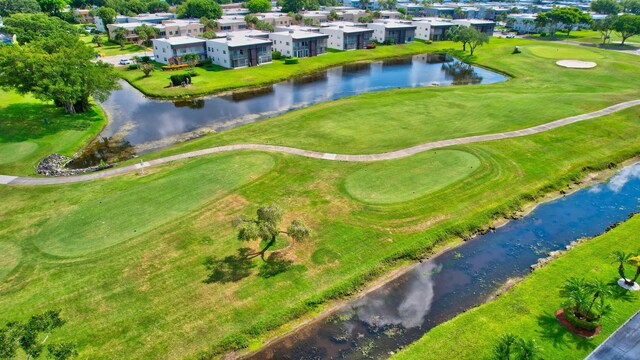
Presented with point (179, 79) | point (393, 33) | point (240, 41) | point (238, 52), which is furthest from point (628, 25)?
point (179, 79)

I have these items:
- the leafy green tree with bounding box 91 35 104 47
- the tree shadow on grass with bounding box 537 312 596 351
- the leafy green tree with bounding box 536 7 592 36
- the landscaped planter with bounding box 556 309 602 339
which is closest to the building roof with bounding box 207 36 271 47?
the leafy green tree with bounding box 91 35 104 47

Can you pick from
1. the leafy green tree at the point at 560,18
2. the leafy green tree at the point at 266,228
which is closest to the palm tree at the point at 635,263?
the leafy green tree at the point at 266,228

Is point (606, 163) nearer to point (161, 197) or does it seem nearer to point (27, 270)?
point (161, 197)

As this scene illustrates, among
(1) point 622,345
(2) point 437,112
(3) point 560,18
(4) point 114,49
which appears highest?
(3) point 560,18

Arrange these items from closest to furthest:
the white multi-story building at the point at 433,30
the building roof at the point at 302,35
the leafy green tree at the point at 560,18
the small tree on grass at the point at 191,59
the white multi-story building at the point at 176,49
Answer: the small tree on grass at the point at 191,59 → the white multi-story building at the point at 176,49 → the building roof at the point at 302,35 → the white multi-story building at the point at 433,30 → the leafy green tree at the point at 560,18

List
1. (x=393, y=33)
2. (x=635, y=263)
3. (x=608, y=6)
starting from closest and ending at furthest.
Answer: (x=635, y=263) < (x=393, y=33) < (x=608, y=6)

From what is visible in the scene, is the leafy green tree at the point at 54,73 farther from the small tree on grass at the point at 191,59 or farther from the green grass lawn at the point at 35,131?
the small tree on grass at the point at 191,59

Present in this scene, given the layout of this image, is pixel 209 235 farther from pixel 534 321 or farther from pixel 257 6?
pixel 257 6
